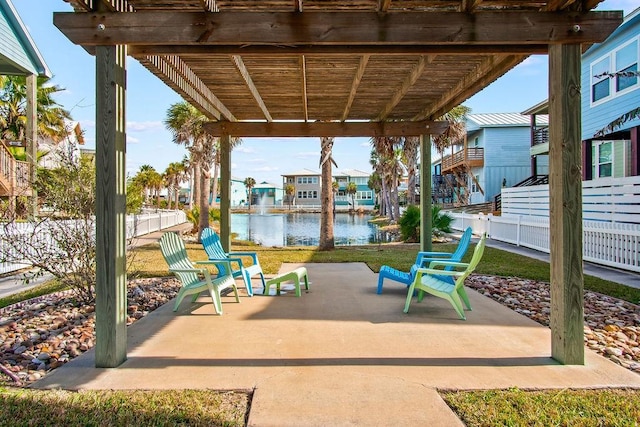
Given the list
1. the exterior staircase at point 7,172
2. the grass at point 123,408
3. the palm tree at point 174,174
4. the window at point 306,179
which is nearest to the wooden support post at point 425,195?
the grass at point 123,408

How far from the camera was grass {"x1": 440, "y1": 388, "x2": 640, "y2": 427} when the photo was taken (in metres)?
3.06

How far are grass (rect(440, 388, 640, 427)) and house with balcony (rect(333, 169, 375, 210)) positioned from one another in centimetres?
7392

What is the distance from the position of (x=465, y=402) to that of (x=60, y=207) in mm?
5494

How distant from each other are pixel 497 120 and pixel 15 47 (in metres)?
27.3

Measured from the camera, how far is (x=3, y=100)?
17578 mm

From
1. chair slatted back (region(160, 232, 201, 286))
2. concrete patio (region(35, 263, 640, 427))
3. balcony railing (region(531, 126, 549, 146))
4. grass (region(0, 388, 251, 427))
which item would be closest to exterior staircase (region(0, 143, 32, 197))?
chair slatted back (region(160, 232, 201, 286))

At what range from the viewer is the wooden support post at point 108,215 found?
13.6 feet

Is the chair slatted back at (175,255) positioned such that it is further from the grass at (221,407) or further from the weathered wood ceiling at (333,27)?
the grass at (221,407)

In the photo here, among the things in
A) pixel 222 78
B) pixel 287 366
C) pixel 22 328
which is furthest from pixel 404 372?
pixel 222 78

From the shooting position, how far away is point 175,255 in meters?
6.35

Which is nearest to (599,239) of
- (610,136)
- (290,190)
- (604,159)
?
(610,136)

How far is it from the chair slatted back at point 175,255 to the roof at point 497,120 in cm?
2756

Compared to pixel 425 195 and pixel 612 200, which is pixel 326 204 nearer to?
pixel 425 195

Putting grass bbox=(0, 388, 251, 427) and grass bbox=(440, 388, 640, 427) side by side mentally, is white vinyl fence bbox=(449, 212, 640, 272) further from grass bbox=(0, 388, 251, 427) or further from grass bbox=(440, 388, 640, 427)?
grass bbox=(0, 388, 251, 427)
